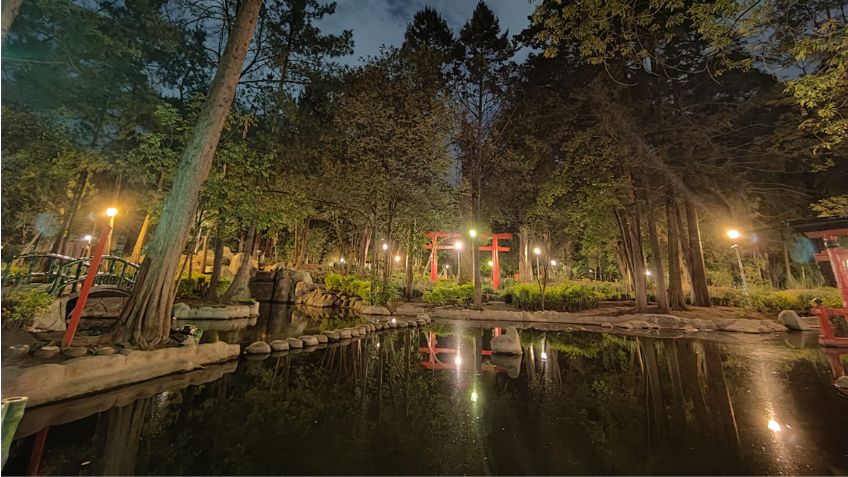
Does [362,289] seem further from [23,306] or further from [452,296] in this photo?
[23,306]

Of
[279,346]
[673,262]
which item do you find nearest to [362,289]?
[279,346]

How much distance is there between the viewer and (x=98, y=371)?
4418 mm

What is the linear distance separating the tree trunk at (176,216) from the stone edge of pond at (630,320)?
8.59 meters

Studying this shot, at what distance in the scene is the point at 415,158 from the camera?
15242 millimetres

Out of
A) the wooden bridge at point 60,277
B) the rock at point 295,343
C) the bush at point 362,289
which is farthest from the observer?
the bush at point 362,289

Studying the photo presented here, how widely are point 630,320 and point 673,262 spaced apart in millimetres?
5247

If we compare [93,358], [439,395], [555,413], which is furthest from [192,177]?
[555,413]

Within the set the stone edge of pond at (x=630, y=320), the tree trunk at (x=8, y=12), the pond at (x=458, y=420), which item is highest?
the tree trunk at (x=8, y=12)

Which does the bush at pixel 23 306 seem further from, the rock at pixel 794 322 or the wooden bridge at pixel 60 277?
the rock at pixel 794 322

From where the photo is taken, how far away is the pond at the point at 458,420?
9.36 ft

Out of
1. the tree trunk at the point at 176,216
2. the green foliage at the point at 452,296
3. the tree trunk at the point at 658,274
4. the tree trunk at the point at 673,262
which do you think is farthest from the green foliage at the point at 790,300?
the tree trunk at the point at 176,216

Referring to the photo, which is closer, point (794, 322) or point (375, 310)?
point (794, 322)

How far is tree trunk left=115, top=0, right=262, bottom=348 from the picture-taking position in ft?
19.4

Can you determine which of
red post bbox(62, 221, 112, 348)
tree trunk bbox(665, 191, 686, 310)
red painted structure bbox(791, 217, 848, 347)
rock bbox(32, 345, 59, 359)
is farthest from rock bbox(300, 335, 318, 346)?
tree trunk bbox(665, 191, 686, 310)
